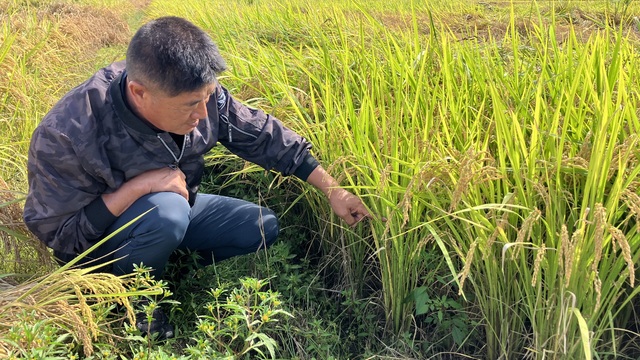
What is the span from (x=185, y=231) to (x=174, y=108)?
1.34 ft

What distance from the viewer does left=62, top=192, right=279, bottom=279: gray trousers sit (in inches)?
71.9

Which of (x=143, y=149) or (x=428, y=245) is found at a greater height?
(x=143, y=149)

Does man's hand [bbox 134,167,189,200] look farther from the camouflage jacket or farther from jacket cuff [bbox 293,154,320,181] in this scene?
jacket cuff [bbox 293,154,320,181]

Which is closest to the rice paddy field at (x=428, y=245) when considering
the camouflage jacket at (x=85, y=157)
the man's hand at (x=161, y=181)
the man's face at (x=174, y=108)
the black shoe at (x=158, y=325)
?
the black shoe at (x=158, y=325)

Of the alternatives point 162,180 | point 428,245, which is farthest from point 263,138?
point 428,245

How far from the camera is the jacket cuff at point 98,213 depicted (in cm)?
181

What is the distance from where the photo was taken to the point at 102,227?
1.82 m

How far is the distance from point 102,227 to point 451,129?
3.44 feet

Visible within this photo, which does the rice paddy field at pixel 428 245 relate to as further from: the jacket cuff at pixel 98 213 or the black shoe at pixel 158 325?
the jacket cuff at pixel 98 213

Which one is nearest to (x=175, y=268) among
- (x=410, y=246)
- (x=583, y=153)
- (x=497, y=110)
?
(x=410, y=246)

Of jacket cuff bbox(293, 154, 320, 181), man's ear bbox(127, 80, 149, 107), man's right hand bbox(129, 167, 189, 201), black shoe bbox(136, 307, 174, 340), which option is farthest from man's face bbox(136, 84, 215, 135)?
black shoe bbox(136, 307, 174, 340)

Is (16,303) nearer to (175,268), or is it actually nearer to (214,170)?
(175,268)

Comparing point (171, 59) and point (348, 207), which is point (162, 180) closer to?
point (171, 59)

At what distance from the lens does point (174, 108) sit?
1.69 m
